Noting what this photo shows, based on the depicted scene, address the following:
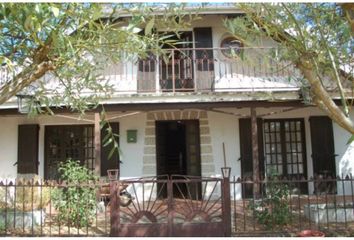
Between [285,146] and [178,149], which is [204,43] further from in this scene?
[285,146]

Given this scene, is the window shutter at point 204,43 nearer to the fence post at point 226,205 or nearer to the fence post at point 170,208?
the fence post at point 226,205

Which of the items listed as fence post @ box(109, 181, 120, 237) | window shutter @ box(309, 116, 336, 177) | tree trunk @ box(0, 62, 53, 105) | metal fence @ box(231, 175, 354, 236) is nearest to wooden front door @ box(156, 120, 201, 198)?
window shutter @ box(309, 116, 336, 177)

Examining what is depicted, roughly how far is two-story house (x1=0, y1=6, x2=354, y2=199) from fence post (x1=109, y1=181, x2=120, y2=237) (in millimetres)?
4492

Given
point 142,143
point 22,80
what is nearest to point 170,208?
point 22,80

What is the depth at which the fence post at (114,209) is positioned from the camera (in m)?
6.57

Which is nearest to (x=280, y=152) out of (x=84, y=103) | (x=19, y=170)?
(x=19, y=170)

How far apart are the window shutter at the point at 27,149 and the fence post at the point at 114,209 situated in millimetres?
5309

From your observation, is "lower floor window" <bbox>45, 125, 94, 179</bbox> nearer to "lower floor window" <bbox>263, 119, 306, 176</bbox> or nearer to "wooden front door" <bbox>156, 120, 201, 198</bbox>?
"wooden front door" <bbox>156, 120, 201, 198</bbox>

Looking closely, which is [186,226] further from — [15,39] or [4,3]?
[4,3]

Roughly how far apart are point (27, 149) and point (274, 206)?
6.90 m

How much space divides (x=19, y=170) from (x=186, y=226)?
6285 millimetres

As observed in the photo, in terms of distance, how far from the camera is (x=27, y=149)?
440 inches

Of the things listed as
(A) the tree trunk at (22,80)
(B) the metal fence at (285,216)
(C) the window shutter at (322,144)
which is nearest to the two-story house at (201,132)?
(C) the window shutter at (322,144)

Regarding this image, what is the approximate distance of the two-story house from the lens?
1114cm
